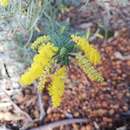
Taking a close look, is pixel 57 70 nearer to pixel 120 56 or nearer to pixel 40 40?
pixel 40 40

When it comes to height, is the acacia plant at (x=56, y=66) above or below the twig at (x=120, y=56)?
above

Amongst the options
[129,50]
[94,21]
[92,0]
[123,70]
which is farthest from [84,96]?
[92,0]

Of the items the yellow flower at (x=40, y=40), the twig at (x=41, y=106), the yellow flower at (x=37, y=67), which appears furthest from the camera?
the twig at (x=41, y=106)

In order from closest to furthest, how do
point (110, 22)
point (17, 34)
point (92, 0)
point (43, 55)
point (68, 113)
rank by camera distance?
point (43, 55), point (68, 113), point (17, 34), point (110, 22), point (92, 0)

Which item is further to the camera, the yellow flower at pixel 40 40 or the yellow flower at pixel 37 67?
the yellow flower at pixel 40 40

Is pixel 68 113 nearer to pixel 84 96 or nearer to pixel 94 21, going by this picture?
pixel 84 96

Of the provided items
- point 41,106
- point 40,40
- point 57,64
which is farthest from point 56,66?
point 41,106

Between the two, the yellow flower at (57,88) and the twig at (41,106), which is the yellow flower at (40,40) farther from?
the twig at (41,106)

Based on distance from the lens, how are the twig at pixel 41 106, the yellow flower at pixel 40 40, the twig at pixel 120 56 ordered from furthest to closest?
the twig at pixel 120 56 → the twig at pixel 41 106 → the yellow flower at pixel 40 40

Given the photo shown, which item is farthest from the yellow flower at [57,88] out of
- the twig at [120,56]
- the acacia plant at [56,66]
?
the twig at [120,56]
